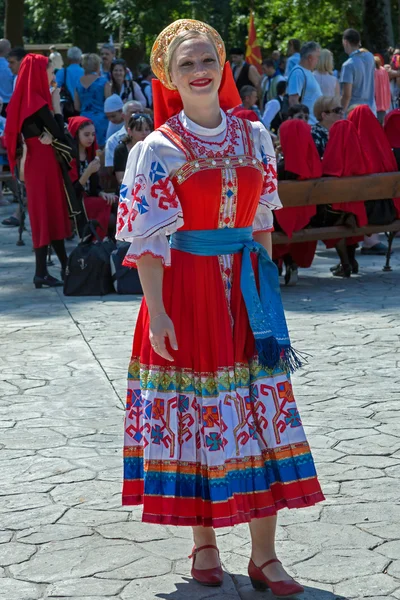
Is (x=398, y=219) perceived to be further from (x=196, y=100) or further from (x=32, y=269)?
(x=196, y=100)

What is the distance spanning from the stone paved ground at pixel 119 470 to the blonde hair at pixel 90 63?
25.0ft

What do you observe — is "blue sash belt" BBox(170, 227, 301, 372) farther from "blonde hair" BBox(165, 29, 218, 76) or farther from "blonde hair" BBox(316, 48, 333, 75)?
"blonde hair" BBox(316, 48, 333, 75)

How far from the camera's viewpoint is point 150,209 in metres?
3.60

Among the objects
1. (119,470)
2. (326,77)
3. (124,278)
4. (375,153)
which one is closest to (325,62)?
(326,77)

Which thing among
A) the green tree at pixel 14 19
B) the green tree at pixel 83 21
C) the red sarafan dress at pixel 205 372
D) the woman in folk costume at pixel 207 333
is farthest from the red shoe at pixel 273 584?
the green tree at pixel 83 21

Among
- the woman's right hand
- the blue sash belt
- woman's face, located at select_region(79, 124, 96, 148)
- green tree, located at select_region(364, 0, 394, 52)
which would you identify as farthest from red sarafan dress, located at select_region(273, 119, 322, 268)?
green tree, located at select_region(364, 0, 394, 52)

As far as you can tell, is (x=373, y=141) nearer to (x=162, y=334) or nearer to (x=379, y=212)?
(x=379, y=212)

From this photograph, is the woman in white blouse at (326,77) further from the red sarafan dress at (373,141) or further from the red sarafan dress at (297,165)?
the red sarafan dress at (297,165)

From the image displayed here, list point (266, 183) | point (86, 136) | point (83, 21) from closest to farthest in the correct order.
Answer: point (266, 183)
point (86, 136)
point (83, 21)

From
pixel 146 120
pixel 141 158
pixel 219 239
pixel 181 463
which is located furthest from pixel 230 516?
pixel 146 120

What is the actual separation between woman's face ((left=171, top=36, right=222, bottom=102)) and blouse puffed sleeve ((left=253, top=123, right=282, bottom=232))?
262 millimetres

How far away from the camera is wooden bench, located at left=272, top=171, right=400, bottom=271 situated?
9.30 metres

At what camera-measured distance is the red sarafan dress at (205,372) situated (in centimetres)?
362

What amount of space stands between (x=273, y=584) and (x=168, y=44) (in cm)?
180
